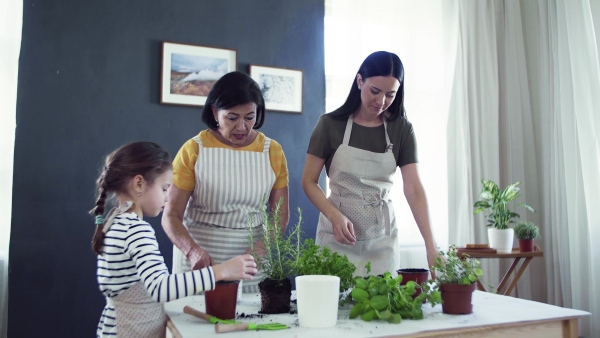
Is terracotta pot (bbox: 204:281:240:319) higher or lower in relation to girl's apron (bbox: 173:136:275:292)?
lower

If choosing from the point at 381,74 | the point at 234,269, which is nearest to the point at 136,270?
the point at 234,269

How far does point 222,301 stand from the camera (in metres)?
1.09

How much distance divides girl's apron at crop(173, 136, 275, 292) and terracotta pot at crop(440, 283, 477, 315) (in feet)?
2.45

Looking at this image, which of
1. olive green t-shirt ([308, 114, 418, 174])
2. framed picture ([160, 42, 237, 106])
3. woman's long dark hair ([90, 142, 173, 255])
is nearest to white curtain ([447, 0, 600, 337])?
framed picture ([160, 42, 237, 106])

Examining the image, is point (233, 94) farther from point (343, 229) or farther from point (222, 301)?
point (222, 301)

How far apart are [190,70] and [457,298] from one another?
227 cm

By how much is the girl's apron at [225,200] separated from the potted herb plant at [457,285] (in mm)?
734

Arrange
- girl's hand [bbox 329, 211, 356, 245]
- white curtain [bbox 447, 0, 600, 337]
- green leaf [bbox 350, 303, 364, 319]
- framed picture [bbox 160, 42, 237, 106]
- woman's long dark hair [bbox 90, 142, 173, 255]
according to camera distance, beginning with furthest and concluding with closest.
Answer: white curtain [bbox 447, 0, 600, 337] → framed picture [bbox 160, 42, 237, 106] → girl's hand [bbox 329, 211, 356, 245] → woman's long dark hair [bbox 90, 142, 173, 255] → green leaf [bbox 350, 303, 364, 319]

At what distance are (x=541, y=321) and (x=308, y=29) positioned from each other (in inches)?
101

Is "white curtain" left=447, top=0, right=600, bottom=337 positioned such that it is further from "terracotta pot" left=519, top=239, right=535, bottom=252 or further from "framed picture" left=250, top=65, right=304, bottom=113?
"framed picture" left=250, top=65, right=304, bottom=113

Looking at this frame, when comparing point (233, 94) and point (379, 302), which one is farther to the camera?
point (233, 94)

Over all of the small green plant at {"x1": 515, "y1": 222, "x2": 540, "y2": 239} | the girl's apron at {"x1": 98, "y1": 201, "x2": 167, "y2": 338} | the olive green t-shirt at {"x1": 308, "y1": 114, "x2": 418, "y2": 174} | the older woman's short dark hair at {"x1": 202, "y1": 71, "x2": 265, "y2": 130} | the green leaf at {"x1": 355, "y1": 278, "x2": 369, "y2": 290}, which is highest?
the older woman's short dark hair at {"x1": 202, "y1": 71, "x2": 265, "y2": 130}

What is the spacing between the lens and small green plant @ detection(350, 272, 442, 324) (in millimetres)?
1055

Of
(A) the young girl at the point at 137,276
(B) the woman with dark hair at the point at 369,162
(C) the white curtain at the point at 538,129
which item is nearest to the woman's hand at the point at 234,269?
(A) the young girl at the point at 137,276
